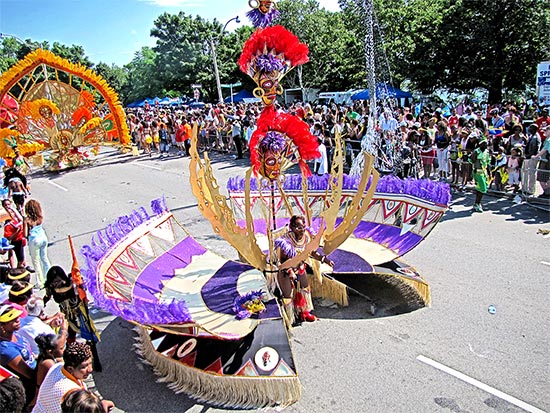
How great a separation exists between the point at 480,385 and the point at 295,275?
219 cm

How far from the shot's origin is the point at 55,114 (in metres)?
16.0

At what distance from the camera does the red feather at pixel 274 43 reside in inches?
198

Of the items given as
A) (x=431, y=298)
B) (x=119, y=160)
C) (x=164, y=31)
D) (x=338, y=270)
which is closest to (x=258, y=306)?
(x=338, y=270)

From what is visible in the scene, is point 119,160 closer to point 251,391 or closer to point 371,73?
point 371,73

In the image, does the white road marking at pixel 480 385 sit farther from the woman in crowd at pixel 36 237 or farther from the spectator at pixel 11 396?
the woman in crowd at pixel 36 237

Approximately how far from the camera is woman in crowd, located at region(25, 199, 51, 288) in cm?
632

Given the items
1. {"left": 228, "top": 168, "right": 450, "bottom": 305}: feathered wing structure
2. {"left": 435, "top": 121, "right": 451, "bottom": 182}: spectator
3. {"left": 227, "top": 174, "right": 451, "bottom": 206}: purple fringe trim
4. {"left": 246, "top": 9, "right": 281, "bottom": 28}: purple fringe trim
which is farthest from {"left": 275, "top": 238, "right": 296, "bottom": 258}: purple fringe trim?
{"left": 435, "top": 121, "right": 451, "bottom": 182}: spectator

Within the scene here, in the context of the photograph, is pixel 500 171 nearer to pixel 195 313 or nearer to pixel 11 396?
pixel 195 313

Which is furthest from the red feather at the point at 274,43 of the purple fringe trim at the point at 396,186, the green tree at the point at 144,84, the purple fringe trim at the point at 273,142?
the green tree at the point at 144,84

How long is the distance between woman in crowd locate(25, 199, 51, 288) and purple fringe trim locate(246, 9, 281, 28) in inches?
149

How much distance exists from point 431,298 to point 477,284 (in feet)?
2.53

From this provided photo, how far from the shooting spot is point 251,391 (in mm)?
4102

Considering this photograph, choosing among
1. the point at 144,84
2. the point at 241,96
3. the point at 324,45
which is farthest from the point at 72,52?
the point at 324,45

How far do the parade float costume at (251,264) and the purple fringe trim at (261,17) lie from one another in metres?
0.12
